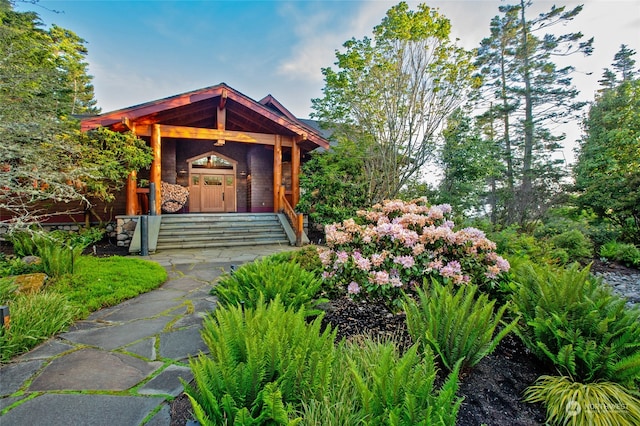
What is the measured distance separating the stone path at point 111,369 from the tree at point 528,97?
1442 centimetres

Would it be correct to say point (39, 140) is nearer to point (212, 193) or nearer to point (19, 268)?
point (19, 268)

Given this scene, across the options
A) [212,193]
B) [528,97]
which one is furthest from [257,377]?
[528,97]

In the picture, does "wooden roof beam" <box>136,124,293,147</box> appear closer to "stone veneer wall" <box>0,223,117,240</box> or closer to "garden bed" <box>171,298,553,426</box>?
"stone veneer wall" <box>0,223,117,240</box>

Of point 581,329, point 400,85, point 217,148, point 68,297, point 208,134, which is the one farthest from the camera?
point 217,148

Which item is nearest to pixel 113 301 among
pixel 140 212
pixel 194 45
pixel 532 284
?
pixel 532 284

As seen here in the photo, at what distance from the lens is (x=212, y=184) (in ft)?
38.5

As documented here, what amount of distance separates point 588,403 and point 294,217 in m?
7.51

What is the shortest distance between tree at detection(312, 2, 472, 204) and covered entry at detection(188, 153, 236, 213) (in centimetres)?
582

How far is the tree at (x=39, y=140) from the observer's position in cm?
366

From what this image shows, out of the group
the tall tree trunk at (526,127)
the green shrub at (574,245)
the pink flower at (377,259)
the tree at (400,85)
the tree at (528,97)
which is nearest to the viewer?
the pink flower at (377,259)

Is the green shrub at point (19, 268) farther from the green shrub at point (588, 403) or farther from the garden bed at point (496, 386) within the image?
the green shrub at point (588, 403)

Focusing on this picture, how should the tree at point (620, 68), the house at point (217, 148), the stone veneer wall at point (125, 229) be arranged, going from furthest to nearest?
the tree at point (620, 68)
the house at point (217, 148)
the stone veneer wall at point (125, 229)

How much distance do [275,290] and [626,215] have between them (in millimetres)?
10149

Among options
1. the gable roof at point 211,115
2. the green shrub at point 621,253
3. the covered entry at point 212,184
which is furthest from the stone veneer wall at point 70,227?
the green shrub at point 621,253
